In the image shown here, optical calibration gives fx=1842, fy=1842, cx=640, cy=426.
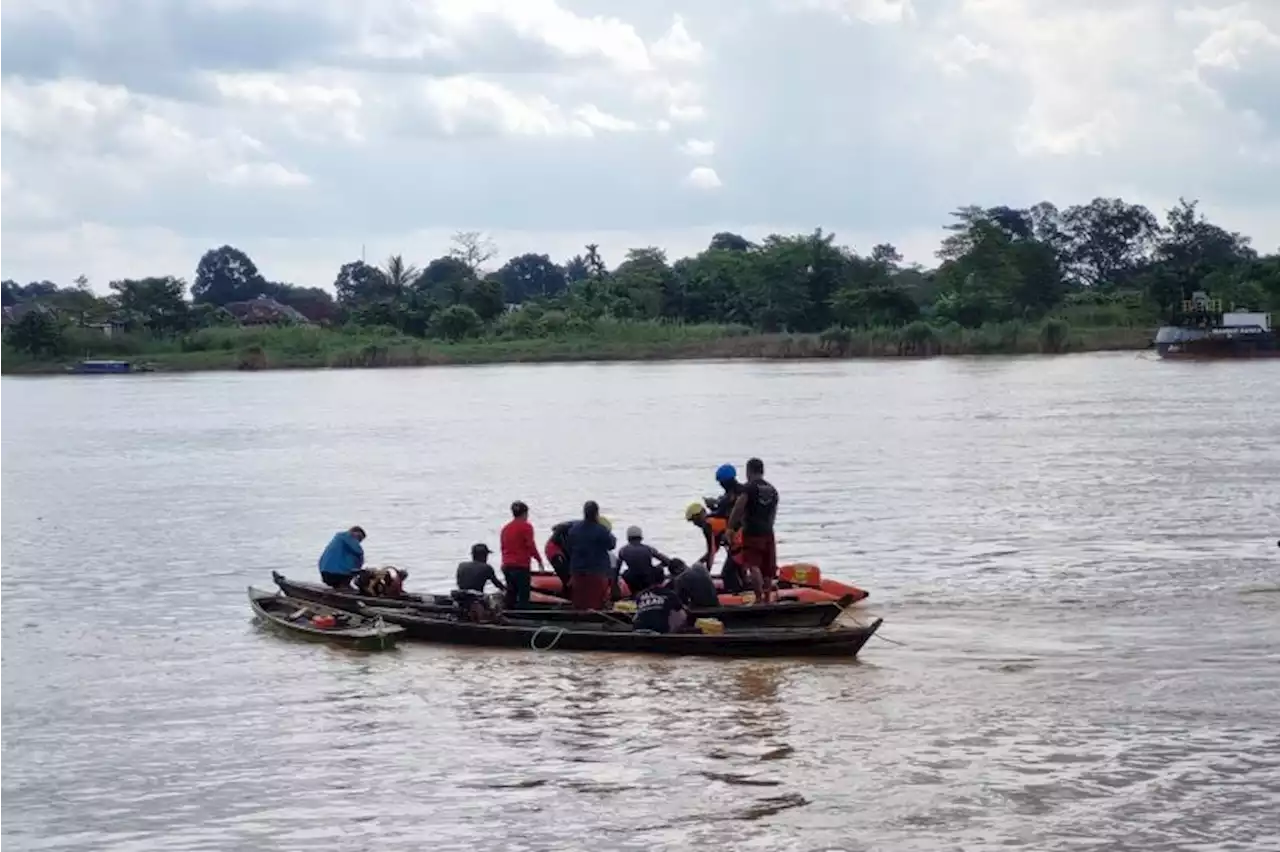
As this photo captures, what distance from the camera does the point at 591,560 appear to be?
780 inches

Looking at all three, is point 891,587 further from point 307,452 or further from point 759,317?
point 759,317

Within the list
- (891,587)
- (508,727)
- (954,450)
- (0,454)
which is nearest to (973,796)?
(508,727)

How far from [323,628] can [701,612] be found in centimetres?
490

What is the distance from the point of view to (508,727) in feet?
55.9

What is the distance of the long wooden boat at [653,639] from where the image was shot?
19.0 meters

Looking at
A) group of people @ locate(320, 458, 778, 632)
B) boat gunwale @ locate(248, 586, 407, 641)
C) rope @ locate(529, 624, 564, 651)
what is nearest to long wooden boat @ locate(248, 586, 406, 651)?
boat gunwale @ locate(248, 586, 407, 641)

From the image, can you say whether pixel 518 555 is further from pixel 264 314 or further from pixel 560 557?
pixel 264 314

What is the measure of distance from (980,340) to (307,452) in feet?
195

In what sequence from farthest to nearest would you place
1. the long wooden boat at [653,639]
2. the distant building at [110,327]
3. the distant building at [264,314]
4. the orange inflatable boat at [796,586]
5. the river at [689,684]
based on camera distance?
the distant building at [264,314]
the distant building at [110,327]
the orange inflatable boat at [796,586]
the long wooden boat at [653,639]
the river at [689,684]

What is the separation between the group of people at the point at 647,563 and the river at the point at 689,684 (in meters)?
0.76

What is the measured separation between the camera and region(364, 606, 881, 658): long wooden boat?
18953mm

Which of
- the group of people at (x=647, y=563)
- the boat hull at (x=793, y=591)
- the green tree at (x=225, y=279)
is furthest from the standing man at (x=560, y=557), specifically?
the green tree at (x=225, y=279)

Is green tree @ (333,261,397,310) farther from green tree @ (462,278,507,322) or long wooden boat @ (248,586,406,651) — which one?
long wooden boat @ (248,586,406,651)

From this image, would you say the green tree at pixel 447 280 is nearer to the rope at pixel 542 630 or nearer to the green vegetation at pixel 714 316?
the green vegetation at pixel 714 316
